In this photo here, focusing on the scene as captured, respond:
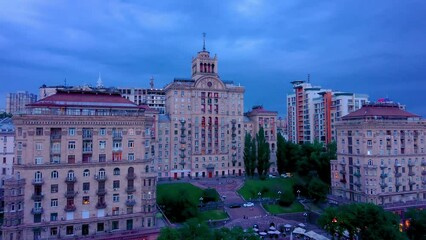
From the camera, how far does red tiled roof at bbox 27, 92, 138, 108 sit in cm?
5253

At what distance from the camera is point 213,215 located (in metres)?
70.6

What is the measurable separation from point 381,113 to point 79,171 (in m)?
65.1

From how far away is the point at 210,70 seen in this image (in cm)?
10856

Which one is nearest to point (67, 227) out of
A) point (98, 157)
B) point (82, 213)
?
point (82, 213)

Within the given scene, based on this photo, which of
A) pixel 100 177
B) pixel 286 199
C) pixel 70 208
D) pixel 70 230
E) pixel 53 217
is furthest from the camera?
pixel 286 199

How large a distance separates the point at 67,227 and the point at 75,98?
67.7ft

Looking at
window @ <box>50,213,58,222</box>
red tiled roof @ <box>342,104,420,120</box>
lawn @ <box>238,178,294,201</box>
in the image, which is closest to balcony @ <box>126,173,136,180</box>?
window @ <box>50,213,58,222</box>

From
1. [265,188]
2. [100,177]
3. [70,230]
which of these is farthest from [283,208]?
[70,230]

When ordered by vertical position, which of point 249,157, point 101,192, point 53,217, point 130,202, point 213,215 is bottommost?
point 213,215

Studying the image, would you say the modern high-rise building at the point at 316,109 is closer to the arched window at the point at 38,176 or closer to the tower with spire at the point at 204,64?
the tower with spire at the point at 204,64

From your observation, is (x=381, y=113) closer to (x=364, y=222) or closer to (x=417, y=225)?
(x=417, y=225)

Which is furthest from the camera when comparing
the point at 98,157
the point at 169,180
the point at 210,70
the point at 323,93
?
the point at 323,93

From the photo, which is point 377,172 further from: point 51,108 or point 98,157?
point 51,108

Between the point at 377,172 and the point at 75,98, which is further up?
the point at 75,98
